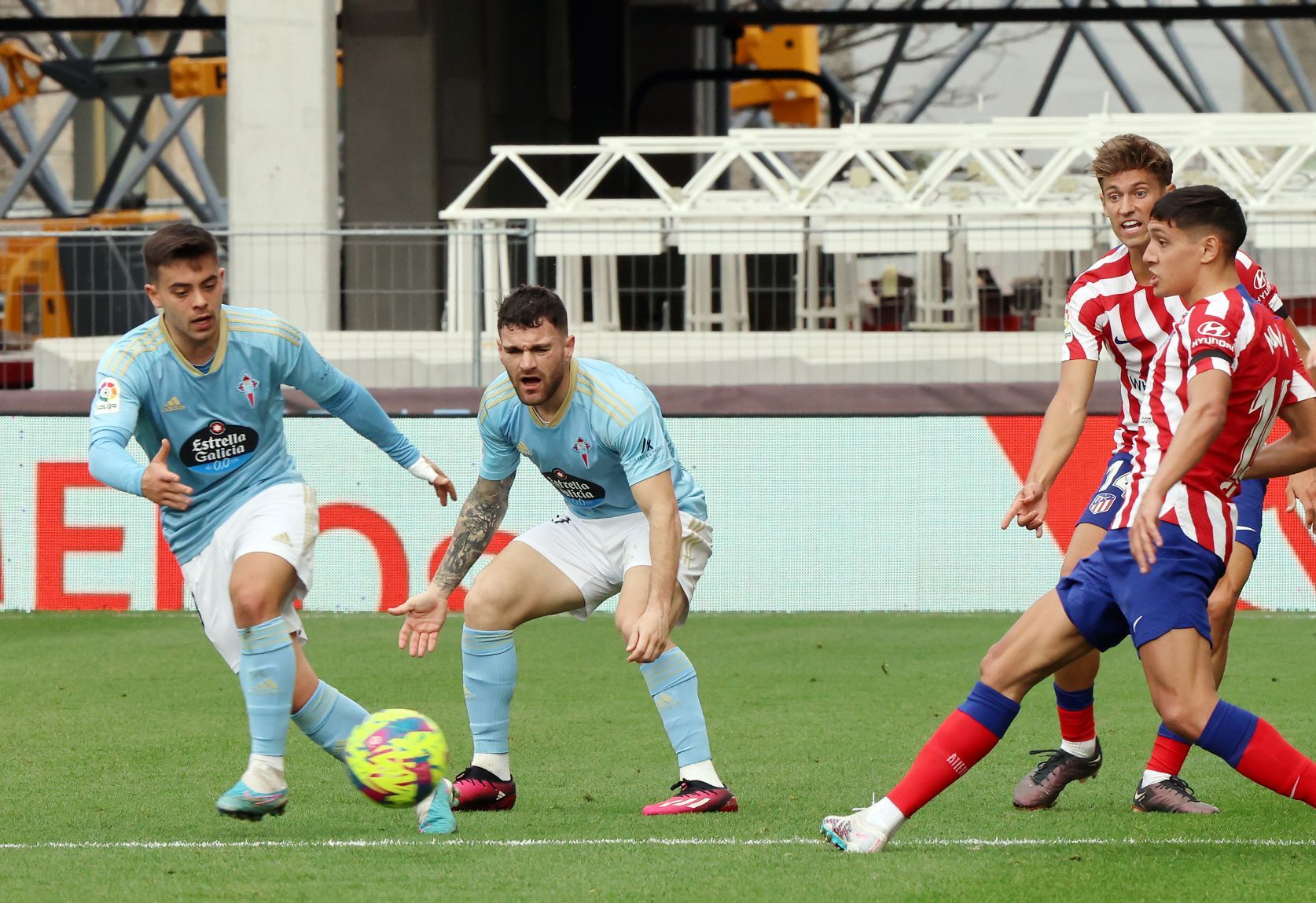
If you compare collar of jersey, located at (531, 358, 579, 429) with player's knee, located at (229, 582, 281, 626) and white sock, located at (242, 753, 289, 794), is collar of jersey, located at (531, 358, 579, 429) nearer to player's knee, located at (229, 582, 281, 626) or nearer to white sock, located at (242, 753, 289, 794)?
player's knee, located at (229, 582, 281, 626)

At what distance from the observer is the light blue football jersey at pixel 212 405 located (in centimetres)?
559

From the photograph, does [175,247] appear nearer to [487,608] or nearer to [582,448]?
[582,448]

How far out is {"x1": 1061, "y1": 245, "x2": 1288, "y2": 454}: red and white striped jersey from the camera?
5707mm

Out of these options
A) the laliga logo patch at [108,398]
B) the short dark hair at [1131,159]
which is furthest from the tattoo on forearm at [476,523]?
the short dark hair at [1131,159]

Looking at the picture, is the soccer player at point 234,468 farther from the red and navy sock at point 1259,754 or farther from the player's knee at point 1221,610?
the player's knee at point 1221,610

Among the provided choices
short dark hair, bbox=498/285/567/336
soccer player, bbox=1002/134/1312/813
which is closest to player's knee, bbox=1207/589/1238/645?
soccer player, bbox=1002/134/1312/813

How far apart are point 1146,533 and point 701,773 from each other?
6.19ft

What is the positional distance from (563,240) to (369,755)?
24.9ft

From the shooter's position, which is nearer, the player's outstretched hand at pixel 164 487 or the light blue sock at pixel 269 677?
the player's outstretched hand at pixel 164 487

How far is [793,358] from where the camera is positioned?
12609 mm

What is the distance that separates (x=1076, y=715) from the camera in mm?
5930

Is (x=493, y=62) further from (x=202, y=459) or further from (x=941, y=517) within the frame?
(x=202, y=459)

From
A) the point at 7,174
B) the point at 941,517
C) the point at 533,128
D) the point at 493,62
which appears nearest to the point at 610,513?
the point at 941,517

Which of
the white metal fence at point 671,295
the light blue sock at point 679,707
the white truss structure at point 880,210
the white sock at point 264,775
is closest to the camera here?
the white sock at point 264,775
